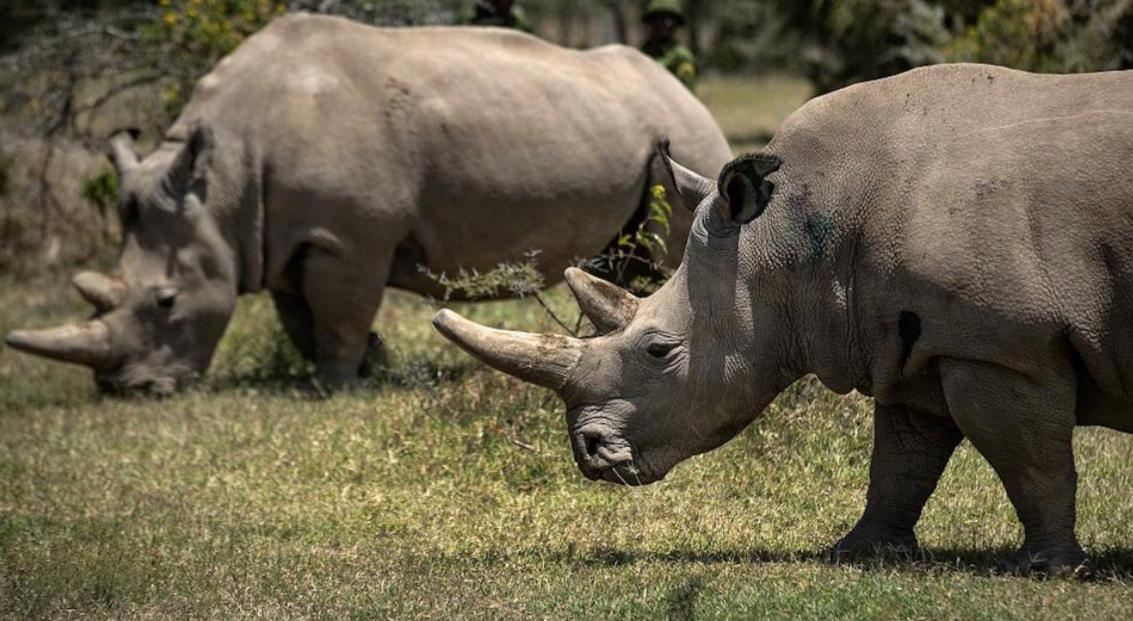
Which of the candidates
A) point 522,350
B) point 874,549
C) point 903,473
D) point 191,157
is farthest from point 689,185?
point 191,157

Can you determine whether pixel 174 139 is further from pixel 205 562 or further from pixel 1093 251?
pixel 1093 251

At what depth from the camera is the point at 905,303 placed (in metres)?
6.35

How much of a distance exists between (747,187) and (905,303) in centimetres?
81

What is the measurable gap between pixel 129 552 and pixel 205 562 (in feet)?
1.33

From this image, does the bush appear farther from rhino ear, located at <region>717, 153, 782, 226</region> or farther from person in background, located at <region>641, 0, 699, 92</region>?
rhino ear, located at <region>717, 153, 782, 226</region>

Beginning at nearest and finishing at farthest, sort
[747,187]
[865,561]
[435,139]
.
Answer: [747,187], [865,561], [435,139]

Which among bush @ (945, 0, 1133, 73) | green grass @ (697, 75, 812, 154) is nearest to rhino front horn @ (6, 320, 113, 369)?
bush @ (945, 0, 1133, 73)

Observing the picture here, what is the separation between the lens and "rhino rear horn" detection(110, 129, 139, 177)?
12.0 metres

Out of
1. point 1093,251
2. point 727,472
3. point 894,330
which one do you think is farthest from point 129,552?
point 1093,251

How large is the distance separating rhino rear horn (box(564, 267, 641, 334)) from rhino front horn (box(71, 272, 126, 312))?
17.8 feet

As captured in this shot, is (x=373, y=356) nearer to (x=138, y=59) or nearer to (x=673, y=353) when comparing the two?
(x=138, y=59)

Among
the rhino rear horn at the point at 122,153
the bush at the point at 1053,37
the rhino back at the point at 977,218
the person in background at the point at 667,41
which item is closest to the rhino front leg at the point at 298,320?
the rhino rear horn at the point at 122,153

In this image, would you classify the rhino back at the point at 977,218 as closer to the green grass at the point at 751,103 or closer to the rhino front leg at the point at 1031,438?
the rhino front leg at the point at 1031,438

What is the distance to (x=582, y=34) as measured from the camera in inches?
1732
